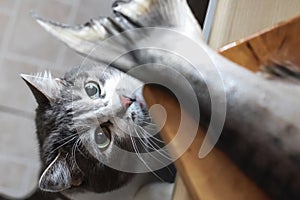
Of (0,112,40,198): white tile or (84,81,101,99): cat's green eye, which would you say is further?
(0,112,40,198): white tile

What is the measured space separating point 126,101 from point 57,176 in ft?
0.57

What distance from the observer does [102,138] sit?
0.91 metres

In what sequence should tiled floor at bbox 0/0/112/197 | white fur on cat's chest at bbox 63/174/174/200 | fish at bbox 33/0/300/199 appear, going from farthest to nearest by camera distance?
1. tiled floor at bbox 0/0/112/197
2. white fur on cat's chest at bbox 63/174/174/200
3. fish at bbox 33/0/300/199

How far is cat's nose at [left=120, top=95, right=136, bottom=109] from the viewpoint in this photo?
867mm

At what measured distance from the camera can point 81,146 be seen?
903 millimetres

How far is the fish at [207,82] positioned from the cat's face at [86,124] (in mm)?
345

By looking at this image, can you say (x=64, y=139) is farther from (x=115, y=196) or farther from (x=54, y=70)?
(x=54, y=70)

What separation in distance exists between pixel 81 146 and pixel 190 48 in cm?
44

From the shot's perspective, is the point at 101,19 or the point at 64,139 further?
the point at 64,139

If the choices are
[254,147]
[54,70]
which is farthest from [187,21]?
[54,70]

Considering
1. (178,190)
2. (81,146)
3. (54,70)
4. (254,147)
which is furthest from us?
(54,70)

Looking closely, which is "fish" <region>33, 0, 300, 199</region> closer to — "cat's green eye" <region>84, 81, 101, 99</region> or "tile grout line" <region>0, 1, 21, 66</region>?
"cat's green eye" <region>84, 81, 101, 99</region>

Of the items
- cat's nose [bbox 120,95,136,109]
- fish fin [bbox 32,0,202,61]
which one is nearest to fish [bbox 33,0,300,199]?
fish fin [bbox 32,0,202,61]

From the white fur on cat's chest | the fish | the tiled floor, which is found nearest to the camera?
the fish
